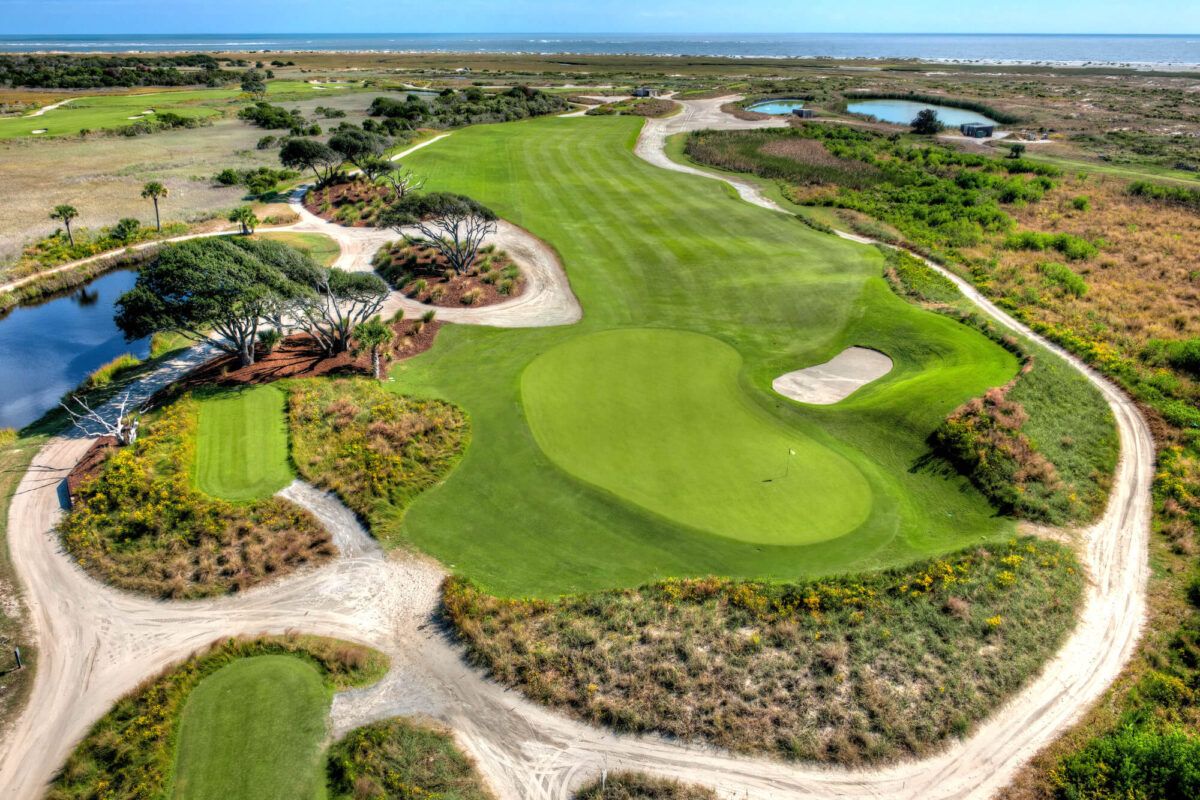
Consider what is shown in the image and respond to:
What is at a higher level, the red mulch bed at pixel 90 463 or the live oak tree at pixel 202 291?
the live oak tree at pixel 202 291

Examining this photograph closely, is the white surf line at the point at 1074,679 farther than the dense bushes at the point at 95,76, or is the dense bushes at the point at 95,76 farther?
the dense bushes at the point at 95,76

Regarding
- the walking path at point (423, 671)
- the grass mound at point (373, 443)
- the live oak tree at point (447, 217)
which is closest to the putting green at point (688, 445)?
the grass mound at point (373, 443)

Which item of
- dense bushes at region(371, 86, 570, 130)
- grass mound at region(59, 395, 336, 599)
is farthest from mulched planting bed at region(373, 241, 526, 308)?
dense bushes at region(371, 86, 570, 130)

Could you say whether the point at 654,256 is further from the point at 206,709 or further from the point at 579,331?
the point at 206,709

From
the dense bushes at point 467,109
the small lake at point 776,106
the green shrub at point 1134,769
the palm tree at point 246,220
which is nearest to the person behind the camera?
the green shrub at point 1134,769

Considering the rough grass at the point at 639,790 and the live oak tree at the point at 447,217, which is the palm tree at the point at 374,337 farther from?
the rough grass at the point at 639,790

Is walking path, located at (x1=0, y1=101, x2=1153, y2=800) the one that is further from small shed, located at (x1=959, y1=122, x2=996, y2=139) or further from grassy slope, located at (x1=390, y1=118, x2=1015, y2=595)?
small shed, located at (x1=959, y1=122, x2=996, y2=139)
